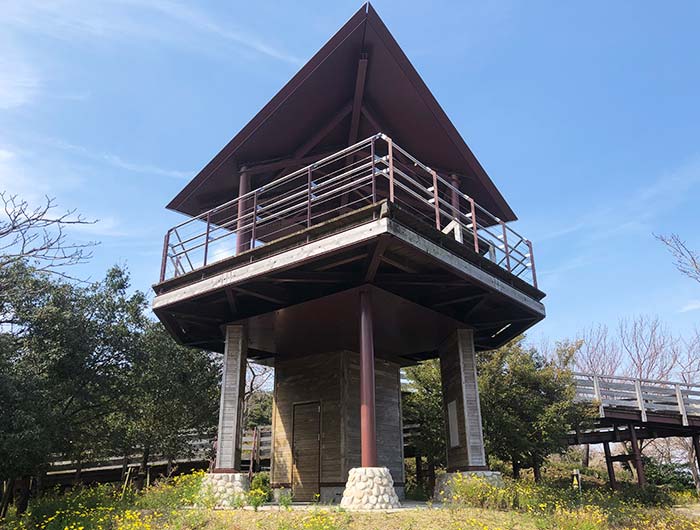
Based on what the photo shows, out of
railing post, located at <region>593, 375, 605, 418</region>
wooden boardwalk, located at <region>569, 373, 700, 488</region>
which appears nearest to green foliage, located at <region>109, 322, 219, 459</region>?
wooden boardwalk, located at <region>569, 373, 700, 488</region>

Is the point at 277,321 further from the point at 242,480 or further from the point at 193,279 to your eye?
the point at 242,480

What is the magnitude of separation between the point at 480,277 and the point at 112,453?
16299mm

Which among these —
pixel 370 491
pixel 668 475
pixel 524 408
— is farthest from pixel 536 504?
pixel 668 475

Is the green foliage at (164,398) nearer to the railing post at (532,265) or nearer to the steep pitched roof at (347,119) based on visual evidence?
the steep pitched roof at (347,119)

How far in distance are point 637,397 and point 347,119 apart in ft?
50.7

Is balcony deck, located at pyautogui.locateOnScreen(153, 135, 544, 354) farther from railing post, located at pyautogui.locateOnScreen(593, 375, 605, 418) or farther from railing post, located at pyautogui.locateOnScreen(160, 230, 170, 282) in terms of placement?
railing post, located at pyautogui.locateOnScreen(593, 375, 605, 418)

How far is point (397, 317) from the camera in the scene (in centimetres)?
1327

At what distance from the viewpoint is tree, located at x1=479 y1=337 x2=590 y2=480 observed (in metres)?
17.4

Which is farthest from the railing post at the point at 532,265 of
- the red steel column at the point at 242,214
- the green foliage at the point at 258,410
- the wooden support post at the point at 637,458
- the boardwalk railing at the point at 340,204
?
the green foliage at the point at 258,410

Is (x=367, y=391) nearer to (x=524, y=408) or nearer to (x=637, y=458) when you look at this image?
(x=524, y=408)

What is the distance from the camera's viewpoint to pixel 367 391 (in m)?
10.1

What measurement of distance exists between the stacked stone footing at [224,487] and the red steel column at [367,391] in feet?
9.30

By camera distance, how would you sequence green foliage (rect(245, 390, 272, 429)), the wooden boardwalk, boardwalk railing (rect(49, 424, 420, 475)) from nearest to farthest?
boardwalk railing (rect(49, 424, 420, 475)) → the wooden boardwalk → green foliage (rect(245, 390, 272, 429))

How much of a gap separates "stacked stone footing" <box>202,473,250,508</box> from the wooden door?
3.52 metres
